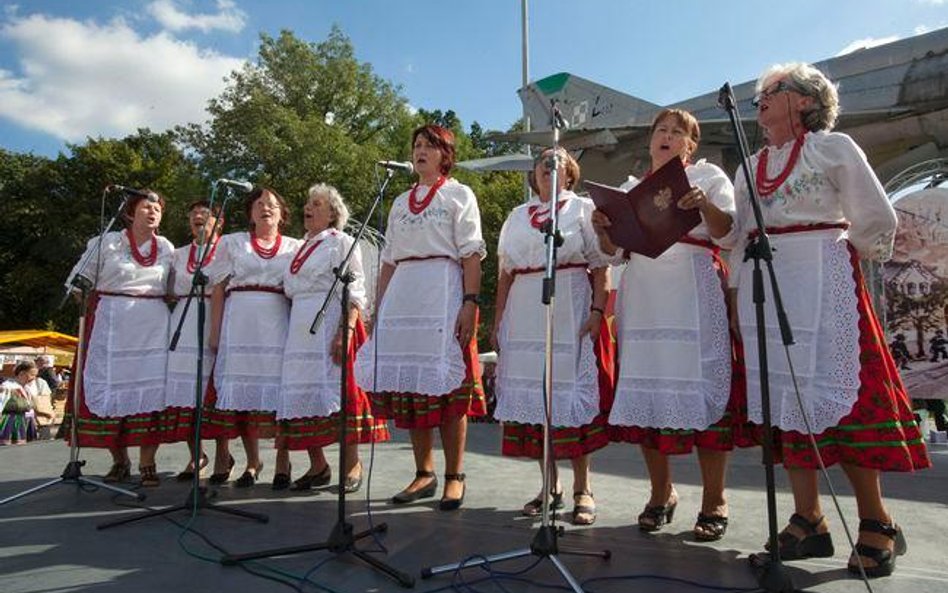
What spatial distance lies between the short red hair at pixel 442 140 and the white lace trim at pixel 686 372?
59.1 inches

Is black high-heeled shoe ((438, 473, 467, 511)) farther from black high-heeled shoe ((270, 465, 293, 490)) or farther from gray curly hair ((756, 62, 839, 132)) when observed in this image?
gray curly hair ((756, 62, 839, 132))

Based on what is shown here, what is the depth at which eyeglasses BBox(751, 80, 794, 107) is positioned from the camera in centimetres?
288

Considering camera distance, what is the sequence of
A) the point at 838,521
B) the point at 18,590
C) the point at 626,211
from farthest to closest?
the point at 838,521 < the point at 626,211 < the point at 18,590

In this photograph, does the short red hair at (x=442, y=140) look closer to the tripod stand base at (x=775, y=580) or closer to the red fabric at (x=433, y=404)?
the red fabric at (x=433, y=404)

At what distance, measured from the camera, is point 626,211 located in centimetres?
295

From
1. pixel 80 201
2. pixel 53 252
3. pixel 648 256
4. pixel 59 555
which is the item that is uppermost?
pixel 80 201

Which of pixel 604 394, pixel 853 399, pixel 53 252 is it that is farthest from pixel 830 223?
pixel 53 252

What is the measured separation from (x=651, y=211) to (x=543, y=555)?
4.57ft

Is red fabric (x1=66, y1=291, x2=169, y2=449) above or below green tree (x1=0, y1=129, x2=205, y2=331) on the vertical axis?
below

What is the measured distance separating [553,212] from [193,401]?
3099 millimetres

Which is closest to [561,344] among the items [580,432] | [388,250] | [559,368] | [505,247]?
[559,368]

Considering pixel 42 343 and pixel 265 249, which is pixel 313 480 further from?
pixel 42 343

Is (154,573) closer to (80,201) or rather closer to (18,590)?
(18,590)

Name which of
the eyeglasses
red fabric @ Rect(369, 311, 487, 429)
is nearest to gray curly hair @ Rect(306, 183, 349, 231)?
red fabric @ Rect(369, 311, 487, 429)
